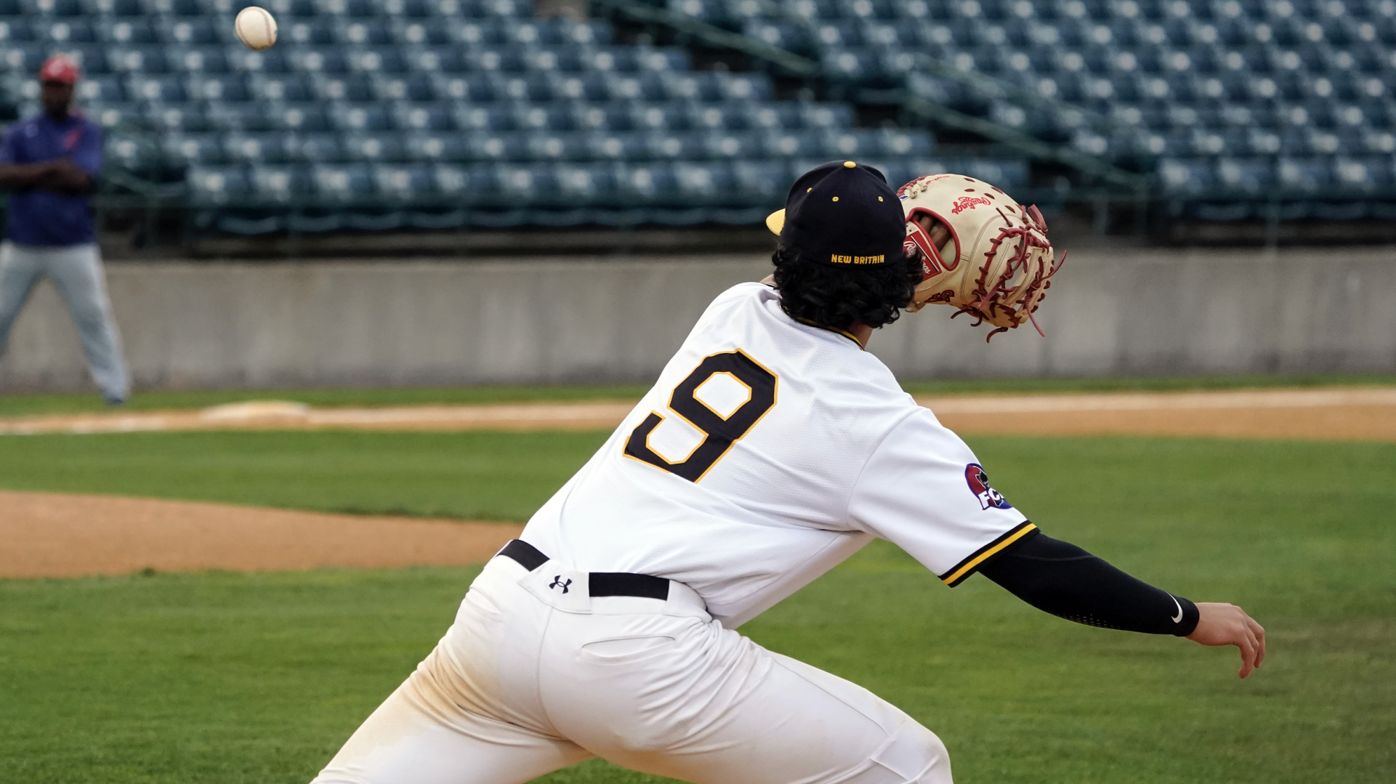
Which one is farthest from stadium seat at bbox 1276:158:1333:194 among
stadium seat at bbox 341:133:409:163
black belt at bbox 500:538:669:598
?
black belt at bbox 500:538:669:598

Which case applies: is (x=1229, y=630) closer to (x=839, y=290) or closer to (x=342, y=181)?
(x=839, y=290)

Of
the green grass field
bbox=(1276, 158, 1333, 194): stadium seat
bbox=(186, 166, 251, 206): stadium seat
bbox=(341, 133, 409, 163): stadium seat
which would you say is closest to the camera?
the green grass field

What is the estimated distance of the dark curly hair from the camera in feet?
8.62

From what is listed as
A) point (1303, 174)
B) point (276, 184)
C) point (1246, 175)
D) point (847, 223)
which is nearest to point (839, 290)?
point (847, 223)

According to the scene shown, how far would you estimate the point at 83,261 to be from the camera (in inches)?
448

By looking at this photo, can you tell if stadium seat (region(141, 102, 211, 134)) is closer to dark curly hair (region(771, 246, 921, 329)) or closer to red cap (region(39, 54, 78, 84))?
red cap (region(39, 54, 78, 84))

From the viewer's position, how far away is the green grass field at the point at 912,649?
457cm

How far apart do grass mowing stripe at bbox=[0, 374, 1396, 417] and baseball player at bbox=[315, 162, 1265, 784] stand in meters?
11.3

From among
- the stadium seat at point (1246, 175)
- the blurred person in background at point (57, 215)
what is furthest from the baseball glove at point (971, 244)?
the stadium seat at point (1246, 175)

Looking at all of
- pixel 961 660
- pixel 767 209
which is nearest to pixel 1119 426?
pixel 767 209

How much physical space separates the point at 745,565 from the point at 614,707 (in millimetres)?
303

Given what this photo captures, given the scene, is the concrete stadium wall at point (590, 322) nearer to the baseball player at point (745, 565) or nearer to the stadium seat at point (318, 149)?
the stadium seat at point (318, 149)

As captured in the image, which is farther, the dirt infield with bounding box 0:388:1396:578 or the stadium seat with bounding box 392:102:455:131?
the stadium seat with bounding box 392:102:455:131

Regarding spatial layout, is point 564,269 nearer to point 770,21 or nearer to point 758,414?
point 770,21
